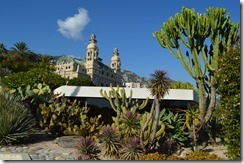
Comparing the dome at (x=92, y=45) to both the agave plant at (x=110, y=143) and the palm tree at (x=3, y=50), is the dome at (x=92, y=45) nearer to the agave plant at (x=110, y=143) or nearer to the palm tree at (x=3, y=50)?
the palm tree at (x=3, y=50)

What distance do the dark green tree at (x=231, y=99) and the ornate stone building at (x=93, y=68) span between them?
56.0 metres

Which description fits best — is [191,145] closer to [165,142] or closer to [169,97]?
[165,142]

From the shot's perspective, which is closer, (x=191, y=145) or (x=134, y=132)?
(x=134, y=132)

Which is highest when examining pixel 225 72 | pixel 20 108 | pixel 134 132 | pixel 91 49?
pixel 91 49

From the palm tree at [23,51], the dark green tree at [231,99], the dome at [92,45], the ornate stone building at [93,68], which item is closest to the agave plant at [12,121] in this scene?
the dark green tree at [231,99]

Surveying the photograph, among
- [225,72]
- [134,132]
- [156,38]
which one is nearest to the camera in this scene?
[225,72]

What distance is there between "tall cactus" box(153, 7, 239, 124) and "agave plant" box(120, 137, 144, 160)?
3344 millimetres

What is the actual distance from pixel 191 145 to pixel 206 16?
4091mm

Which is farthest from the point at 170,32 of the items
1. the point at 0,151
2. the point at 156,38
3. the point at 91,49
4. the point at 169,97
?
the point at 91,49

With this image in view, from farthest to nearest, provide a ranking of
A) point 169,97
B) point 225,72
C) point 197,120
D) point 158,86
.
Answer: point 169,97 < point 197,120 < point 158,86 < point 225,72

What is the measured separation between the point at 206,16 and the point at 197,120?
334 cm

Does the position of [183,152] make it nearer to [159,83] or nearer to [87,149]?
[159,83]

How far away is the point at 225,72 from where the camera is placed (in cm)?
627

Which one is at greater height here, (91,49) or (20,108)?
(91,49)
